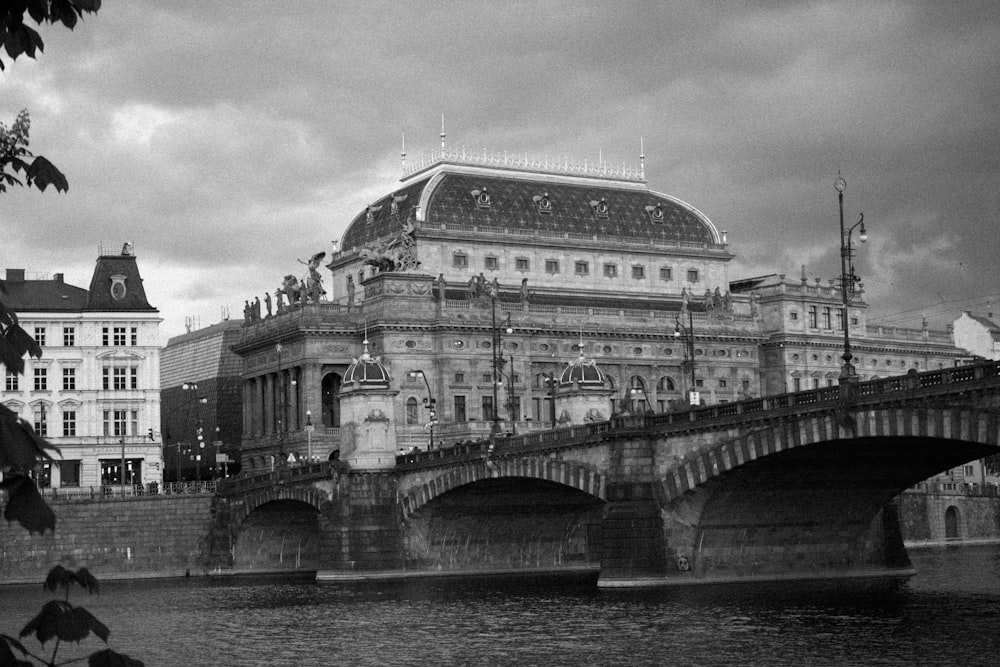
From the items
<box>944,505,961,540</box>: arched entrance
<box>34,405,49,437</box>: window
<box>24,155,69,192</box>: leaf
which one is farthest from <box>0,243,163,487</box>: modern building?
<box>24,155,69,192</box>: leaf

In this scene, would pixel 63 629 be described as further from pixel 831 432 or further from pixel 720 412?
pixel 720 412

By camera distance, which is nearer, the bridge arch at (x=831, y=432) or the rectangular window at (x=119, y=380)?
the bridge arch at (x=831, y=432)

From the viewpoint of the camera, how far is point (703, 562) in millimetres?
79688

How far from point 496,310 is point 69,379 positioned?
41.9 m

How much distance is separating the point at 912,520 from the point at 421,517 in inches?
2230

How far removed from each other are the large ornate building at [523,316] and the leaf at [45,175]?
131m

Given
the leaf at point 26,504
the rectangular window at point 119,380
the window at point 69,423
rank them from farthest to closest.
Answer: the rectangular window at point 119,380 → the window at point 69,423 → the leaf at point 26,504

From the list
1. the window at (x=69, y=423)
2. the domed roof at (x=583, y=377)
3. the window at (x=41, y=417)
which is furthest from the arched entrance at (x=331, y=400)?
the domed roof at (x=583, y=377)

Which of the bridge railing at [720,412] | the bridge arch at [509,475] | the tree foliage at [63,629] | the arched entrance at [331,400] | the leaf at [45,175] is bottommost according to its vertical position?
the tree foliage at [63,629]

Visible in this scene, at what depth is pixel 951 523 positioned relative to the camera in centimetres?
14850

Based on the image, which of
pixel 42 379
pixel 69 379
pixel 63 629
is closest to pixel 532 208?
pixel 69 379

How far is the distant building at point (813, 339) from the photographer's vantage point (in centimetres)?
17425

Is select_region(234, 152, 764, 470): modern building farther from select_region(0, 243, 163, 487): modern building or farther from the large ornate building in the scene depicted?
select_region(0, 243, 163, 487): modern building

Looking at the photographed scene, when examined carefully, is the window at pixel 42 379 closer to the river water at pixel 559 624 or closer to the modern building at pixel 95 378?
the modern building at pixel 95 378
